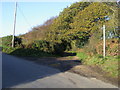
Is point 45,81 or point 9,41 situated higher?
point 9,41

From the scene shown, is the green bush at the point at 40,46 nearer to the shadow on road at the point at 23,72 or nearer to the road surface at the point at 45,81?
the shadow on road at the point at 23,72

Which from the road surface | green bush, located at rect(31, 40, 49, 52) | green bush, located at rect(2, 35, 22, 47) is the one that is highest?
green bush, located at rect(2, 35, 22, 47)

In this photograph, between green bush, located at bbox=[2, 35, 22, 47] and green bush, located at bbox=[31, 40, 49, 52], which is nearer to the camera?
green bush, located at bbox=[31, 40, 49, 52]

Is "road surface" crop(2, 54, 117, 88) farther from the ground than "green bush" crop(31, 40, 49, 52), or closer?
closer

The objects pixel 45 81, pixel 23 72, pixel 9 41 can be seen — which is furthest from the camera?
pixel 9 41

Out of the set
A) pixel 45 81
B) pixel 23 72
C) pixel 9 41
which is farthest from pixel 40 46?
pixel 45 81

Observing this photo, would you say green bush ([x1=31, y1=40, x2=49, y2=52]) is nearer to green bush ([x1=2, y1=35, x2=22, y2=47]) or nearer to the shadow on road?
green bush ([x1=2, y1=35, x2=22, y2=47])

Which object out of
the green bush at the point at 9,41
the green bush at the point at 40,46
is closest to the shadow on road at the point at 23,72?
the green bush at the point at 40,46

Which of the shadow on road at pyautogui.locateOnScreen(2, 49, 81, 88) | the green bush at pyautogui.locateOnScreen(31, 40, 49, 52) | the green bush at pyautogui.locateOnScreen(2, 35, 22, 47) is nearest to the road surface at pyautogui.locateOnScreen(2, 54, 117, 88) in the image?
the shadow on road at pyautogui.locateOnScreen(2, 49, 81, 88)

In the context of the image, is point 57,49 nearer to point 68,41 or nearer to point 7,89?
point 68,41

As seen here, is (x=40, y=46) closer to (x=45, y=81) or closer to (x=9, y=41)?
(x=9, y=41)

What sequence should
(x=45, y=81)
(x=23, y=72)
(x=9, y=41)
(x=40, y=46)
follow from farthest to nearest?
1. (x=9, y=41)
2. (x=40, y=46)
3. (x=23, y=72)
4. (x=45, y=81)

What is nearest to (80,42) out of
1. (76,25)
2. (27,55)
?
(76,25)

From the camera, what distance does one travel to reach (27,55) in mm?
18828
